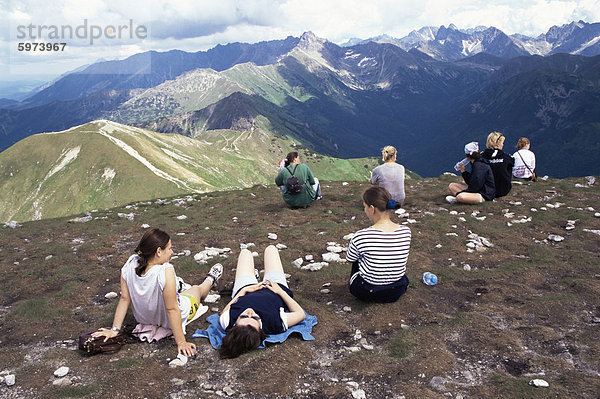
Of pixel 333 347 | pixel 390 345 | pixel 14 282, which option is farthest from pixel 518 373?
pixel 14 282

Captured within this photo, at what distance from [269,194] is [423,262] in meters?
14.8

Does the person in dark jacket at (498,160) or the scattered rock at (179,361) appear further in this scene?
the person in dark jacket at (498,160)

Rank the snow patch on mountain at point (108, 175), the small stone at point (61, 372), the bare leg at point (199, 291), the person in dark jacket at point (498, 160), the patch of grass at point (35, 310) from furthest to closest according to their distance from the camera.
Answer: the snow patch on mountain at point (108, 175) < the person in dark jacket at point (498, 160) < the patch of grass at point (35, 310) < the bare leg at point (199, 291) < the small stone at point (61, 372)

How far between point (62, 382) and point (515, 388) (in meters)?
7.46

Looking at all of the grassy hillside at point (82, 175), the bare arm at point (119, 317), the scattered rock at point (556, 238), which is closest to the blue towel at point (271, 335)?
the bare arm at point (119, 317)

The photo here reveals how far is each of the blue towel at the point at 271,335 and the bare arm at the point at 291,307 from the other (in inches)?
7.4

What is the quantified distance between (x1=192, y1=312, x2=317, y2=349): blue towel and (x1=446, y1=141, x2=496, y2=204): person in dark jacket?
39.6 feet

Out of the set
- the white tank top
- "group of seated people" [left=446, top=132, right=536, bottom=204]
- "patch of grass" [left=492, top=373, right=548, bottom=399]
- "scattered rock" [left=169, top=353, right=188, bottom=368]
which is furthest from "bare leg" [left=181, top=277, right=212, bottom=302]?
"group of seated people" [left=446, top=132, right=536, bottom=204]

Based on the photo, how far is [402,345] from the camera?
6.82m

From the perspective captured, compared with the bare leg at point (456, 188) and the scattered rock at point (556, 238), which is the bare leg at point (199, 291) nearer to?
the scattered rock at point (556, 238)

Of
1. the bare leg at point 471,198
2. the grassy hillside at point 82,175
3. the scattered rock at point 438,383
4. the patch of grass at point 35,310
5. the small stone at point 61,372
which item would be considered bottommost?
the grassy hillside at point 82,175

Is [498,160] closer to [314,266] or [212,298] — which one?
[314,266]

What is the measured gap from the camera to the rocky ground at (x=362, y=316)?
5777 mm

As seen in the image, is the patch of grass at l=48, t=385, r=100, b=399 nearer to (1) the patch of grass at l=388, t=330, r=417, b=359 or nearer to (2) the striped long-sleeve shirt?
(1) the patch of grass at l=388, t=330, r=417, b=359
